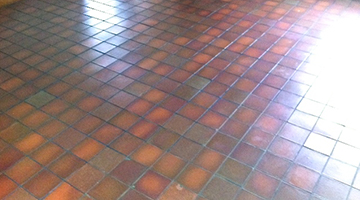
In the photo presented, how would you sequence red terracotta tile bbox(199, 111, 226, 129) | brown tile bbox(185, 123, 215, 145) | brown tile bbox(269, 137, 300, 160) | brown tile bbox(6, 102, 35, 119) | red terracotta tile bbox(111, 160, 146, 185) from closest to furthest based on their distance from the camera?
red terracotta tile bbox(111, 160, 146, 185)
brown tile bbox(269, 137, 300, 160)
brown tile bbox(185, 123, 215, 145)
red terracotta tile bbox(199, 111, 226, 129)
brown tile bbox(6, 102, 35, 119)

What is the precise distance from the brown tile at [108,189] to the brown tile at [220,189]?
0.47 metres

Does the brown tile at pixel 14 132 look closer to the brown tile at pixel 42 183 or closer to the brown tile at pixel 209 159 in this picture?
the brown tile at pixel 42 183

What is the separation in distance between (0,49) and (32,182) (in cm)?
177

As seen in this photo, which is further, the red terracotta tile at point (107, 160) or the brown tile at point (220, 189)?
the red terracotta tile at point (107, 160)

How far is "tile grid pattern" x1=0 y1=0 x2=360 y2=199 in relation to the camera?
1.82m

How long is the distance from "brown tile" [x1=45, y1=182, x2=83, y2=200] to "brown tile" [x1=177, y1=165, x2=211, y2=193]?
0.58 m

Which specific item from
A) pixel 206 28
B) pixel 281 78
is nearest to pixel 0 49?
pixel 206 28

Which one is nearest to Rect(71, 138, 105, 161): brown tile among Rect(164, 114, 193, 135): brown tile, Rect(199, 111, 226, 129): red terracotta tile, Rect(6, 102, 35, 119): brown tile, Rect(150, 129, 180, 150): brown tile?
Rect(150, 129, 180, 150): brown tile

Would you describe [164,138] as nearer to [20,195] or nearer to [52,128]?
[52,128]

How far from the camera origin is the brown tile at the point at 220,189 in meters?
1.73

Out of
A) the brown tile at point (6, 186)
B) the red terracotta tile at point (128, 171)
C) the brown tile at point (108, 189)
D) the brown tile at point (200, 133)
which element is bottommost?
the brown tile at point (6, 186)

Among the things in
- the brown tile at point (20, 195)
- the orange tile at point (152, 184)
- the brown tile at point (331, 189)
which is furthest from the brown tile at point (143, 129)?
the brown tile at point (331, 189)

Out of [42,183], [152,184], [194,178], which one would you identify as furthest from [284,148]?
[42,183]

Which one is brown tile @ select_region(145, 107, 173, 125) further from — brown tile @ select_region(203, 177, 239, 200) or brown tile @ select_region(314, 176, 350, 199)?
brown tile @ select_region(314, 176, 350, 199)
